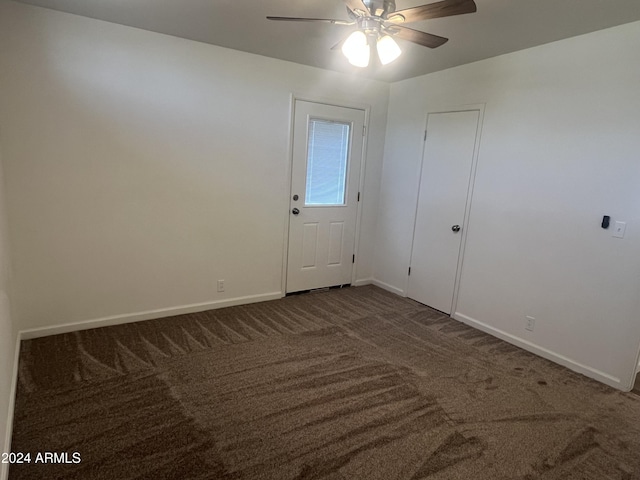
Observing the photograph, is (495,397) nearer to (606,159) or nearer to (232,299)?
(606,159)

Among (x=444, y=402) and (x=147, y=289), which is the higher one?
(x=147, y=289)

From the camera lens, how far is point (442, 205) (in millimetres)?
3904

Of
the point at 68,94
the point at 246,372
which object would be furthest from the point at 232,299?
the point at 68,94

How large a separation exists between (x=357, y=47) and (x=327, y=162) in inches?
82.7

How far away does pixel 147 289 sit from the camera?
3363 mm

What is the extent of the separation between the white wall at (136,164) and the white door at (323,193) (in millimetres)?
164

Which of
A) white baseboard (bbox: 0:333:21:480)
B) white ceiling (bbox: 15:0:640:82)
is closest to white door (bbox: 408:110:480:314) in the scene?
white ceiling (bbox: 15:0:640:82)

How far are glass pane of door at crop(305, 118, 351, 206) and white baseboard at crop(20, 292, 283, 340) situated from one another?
1174 mm

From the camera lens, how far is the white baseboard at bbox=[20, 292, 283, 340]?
2965 millimetres

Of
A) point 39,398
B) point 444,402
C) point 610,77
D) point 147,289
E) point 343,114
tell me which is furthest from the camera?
point 343,114

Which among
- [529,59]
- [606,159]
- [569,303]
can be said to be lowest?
[569,303]

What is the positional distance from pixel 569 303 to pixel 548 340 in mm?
365

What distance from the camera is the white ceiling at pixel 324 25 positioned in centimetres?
233

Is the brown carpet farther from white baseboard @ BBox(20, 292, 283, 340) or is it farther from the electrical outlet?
the electrical outlet
